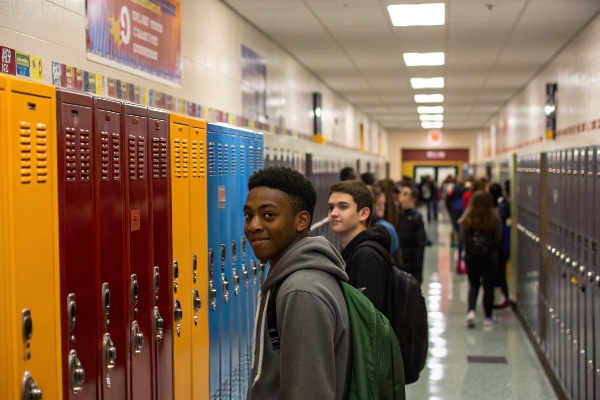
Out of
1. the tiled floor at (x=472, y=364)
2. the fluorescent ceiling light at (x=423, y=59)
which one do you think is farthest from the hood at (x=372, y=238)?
the fluorescent ceiling light at (x=423, y=59)

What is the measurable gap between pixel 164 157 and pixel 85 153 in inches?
30.5

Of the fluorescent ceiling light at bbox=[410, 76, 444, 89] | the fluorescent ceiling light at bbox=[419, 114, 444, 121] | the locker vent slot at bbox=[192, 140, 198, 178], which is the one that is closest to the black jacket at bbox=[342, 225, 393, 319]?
the locker vent slot at bbox=[192, 140, 198, 178]

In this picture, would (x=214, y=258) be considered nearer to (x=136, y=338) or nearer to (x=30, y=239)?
(x=136, y=338)

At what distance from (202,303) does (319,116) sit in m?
8.93

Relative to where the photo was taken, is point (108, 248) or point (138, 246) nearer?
point (108, 248)

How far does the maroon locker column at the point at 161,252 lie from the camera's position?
307cm

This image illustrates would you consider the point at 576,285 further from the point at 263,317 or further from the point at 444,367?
the point at 263,317

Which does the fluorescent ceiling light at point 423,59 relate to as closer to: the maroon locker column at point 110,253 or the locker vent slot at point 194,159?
the locker vent slot at point 194,159

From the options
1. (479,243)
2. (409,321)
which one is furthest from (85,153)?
(479,243)

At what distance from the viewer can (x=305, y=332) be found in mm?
1884

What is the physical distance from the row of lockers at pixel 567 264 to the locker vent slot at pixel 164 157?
8.51 ft

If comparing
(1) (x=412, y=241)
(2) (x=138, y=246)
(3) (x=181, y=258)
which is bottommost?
(1) (x=412, y=241)

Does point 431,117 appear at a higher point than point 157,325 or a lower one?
higher

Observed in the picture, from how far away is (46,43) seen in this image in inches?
145
